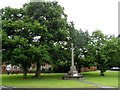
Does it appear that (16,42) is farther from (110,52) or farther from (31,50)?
(110,52)

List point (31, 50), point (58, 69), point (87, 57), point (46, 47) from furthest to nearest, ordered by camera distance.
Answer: point (58, 69)
point (87, 57)
point (46, 47)
point (31, 50)

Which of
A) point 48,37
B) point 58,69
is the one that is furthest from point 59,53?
point 58,69

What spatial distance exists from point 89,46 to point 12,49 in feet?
34.6

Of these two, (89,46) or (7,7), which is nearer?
(7,7)

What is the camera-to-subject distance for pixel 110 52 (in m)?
35.9

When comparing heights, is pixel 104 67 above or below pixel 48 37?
below

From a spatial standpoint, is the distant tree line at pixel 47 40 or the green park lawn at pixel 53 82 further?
the distant tree line at pixel 47 40

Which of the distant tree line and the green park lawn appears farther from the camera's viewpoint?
the distant tree line

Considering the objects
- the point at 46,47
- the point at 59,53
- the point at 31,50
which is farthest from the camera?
the point at 59,53

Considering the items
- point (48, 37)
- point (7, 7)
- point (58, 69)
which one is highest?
point (7, 7)

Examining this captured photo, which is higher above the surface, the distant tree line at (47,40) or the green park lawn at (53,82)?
the distant tree line at (47,40)

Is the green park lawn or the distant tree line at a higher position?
the distant tree line

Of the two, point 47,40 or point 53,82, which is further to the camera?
point 47,40

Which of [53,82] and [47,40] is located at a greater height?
[47,40]
